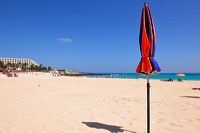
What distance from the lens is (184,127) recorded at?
5215mm

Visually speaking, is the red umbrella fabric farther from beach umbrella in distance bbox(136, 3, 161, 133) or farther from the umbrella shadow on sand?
the umbrella shadow on sand

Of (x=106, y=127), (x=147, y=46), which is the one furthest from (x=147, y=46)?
(x=106, y=127)

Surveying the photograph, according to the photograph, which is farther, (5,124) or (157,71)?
(5,124)

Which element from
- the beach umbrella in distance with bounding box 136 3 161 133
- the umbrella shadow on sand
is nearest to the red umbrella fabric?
the beach umbrella in distance with bounding box 136 3 161 133

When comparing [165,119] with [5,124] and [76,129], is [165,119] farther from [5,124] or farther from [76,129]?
[5,124]

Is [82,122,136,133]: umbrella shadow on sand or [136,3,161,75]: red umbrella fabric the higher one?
[136,3,161,75]: red umbrella fabric

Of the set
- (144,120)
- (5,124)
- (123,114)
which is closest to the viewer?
(5,124)

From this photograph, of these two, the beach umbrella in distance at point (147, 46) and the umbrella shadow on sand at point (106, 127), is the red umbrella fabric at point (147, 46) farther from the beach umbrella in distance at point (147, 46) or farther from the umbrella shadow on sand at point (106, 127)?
the umbrella shadow on sand at point (106, 127)

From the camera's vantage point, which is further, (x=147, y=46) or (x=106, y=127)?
(x=106, y=127)

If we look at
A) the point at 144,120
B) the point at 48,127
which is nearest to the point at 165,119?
the point at 144,120

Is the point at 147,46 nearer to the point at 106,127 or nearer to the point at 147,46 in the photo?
the point at 147,46

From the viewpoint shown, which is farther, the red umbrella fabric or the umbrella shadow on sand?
the umbrella shadow on sand

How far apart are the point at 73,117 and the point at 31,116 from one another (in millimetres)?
1401

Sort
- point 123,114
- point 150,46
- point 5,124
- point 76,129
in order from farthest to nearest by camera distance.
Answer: point 123,114 → point 5,124 → point 76,129 → point 150,46
